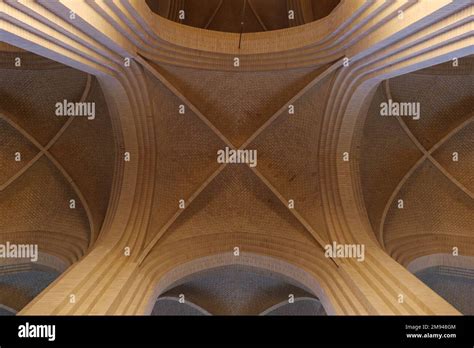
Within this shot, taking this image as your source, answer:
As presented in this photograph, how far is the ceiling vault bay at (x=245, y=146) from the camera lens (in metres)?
6.41

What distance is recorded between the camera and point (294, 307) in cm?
1210

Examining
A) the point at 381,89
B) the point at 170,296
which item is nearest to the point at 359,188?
the point at 381,89

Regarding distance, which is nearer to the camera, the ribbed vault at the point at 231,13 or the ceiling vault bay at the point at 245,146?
the ceiling vault bay at the point at 245,146

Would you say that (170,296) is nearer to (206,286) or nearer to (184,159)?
(206,286)

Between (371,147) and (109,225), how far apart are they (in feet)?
22.0
